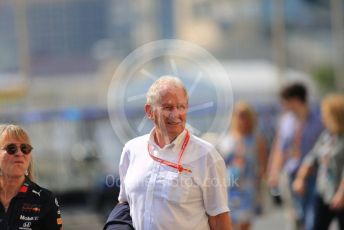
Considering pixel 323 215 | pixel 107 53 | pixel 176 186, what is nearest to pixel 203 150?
pixel 176 186

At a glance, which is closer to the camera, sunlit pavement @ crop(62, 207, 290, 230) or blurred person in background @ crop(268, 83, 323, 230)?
blurred person in background @ crop(268, 83, 323, 230)

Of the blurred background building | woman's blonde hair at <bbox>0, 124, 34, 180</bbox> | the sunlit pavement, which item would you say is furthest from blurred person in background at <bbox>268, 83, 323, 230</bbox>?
the blurred background building

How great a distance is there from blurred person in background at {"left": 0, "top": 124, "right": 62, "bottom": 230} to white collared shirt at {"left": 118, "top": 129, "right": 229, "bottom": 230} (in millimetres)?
487

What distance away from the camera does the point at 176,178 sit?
17.1 feet

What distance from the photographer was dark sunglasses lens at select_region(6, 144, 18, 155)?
17.2 ft

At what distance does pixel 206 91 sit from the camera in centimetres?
848

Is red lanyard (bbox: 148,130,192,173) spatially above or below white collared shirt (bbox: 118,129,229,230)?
above

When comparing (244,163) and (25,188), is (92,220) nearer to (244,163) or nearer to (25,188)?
(244,163)

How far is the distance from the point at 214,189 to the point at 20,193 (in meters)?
1.03

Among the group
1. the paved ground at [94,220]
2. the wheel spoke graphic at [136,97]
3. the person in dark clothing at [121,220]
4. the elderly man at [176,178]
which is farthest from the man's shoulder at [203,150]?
the paved ground at [94,220]

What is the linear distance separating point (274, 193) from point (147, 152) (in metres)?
6.28

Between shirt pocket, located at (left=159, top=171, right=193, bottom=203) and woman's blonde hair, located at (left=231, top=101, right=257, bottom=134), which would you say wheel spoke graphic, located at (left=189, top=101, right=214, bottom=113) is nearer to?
shirt pocket, located at (left=159, top=171, right=193, bottom=203)

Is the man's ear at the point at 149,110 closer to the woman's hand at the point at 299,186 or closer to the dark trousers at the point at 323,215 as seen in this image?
the dark trousers at the point at 323,215

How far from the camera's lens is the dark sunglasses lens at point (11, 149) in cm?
523
